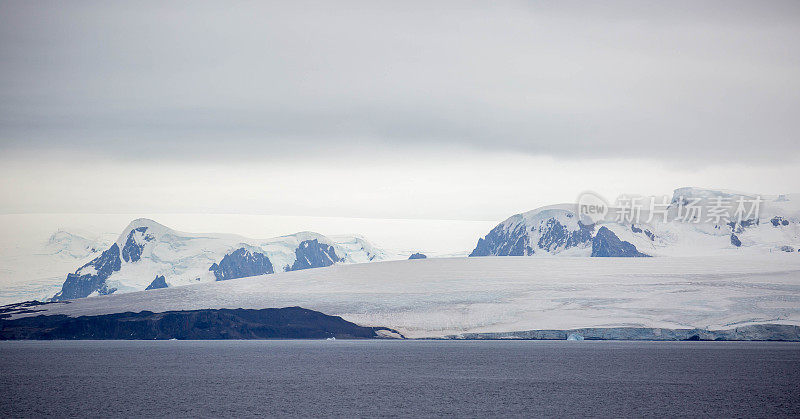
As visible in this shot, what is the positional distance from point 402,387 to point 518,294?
202 feet

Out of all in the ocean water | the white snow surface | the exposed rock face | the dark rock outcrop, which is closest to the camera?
the ocean water

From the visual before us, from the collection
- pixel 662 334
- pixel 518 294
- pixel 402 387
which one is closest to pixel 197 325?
pixel 518 294

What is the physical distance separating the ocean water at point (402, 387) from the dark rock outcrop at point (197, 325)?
134 feet

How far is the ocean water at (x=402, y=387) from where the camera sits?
3953 cm

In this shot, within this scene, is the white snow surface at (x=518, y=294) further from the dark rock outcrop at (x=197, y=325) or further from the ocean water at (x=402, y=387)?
the ocean water at (x=402, y=387)

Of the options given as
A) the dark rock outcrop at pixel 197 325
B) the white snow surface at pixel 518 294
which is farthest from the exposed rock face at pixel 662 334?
the dark rock outcrop at pixel 197 325

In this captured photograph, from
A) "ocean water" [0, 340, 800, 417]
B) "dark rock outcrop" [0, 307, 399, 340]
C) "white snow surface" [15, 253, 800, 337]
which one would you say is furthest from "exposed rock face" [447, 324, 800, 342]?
"dark rock outcrop" [0, 307, 399, 340]

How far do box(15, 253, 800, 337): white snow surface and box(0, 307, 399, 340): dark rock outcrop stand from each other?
1518mm

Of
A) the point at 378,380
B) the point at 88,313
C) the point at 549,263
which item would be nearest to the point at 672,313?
the point at 549,263

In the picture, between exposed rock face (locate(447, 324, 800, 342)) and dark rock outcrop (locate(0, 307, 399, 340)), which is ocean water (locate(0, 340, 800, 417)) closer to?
exposed rock face (locate(447, 324, 800, 342))

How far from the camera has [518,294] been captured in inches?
4353

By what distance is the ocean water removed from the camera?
39531mm

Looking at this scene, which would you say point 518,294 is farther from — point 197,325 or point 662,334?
point 197,325

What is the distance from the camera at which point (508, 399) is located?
144ft
